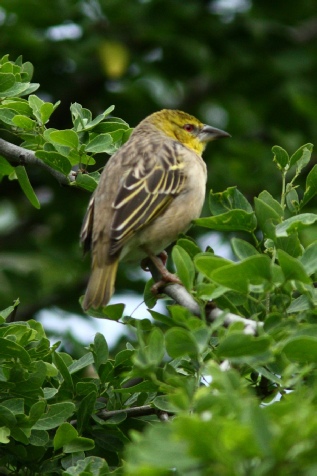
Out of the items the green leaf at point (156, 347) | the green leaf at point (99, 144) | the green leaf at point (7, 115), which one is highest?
the green leaf at point (156, 347)

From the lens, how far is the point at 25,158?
4852 mm

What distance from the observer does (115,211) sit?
5.06m

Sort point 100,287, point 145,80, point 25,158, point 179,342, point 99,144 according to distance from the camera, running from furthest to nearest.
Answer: point 145,80 → point 25,158 → point 99,144 → point 100,287 → point 179,342

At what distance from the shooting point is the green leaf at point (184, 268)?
3.71 metres

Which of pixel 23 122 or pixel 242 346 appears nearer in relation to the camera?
pixel 242 346


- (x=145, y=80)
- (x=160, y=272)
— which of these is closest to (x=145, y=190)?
(x=160, y=272)

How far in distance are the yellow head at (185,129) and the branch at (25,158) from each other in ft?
6.07

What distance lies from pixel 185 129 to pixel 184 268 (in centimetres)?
308

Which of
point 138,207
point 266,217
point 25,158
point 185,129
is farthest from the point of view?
point 185,129

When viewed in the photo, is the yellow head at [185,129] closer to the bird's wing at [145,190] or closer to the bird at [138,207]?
the bird at [138,207]

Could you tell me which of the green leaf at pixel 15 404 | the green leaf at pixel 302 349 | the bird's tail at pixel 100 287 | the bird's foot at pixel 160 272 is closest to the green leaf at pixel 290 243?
the bird's foot at pixel 160 272

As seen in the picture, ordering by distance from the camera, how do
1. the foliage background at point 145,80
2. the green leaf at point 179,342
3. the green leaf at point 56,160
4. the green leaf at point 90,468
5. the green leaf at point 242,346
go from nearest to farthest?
the green leaf at point 242,346
the green leaf at point 179,342
the green leaf at point 90,468
the green leaf at point 56,160
the foliage background at point 145,80

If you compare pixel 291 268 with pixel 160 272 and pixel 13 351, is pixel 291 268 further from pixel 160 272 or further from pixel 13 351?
pixel 160 272

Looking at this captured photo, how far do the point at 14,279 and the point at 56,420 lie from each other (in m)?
4.49
